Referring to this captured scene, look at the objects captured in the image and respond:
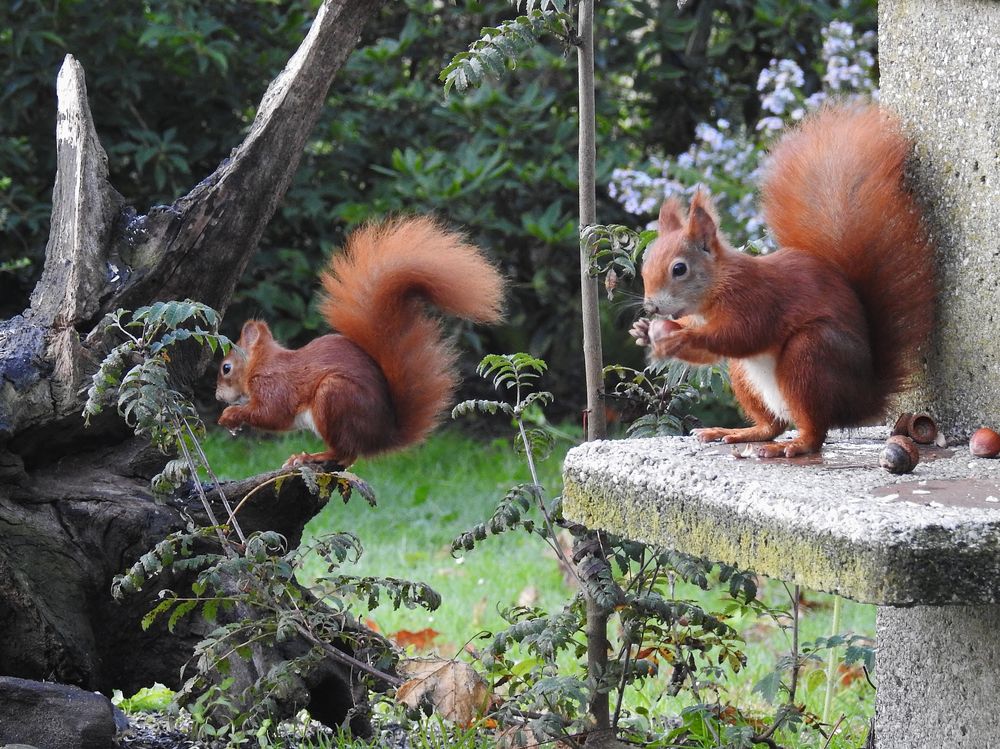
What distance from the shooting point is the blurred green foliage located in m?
4.78

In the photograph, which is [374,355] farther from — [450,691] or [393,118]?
[393,118]

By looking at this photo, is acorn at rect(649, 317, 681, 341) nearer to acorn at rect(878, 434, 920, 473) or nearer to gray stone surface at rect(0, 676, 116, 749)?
acorn at rect(878, 434, 920, 473)

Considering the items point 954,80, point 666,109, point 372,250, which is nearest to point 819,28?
point 666,109

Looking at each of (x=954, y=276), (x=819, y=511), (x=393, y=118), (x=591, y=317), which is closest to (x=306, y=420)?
(x=591, y=317)

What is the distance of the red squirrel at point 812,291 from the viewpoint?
5.43 ft

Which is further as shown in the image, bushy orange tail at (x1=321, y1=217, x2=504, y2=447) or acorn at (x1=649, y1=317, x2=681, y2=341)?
bushy orange tail at (x1=321, y1=217, x2=504, y2=447)

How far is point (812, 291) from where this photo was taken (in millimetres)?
1675

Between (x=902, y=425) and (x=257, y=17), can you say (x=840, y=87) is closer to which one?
(x=257, y=17)

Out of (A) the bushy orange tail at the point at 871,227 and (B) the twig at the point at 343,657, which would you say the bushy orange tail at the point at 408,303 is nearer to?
(B) the twig at the point at 343,657

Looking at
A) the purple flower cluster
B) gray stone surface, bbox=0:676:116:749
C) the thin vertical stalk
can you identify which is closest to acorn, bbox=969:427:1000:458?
the thin vertical stalk

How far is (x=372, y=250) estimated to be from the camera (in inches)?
96.6

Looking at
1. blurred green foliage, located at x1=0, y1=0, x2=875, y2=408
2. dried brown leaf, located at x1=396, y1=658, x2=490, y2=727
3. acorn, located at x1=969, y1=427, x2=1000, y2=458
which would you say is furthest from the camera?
blurred green foliage, located at x1=0, y1=0, x2=875, y2=408

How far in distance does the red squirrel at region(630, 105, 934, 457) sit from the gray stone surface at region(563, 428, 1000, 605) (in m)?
0.09

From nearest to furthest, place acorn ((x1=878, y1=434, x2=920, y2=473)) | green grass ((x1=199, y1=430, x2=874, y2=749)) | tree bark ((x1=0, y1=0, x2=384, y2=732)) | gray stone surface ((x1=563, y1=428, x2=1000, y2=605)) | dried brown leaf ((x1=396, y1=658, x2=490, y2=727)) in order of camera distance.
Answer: gray stone surface ((x1=563, y1=428, x2=1000, y2=605)) < acorn ((x1=878, y1=434, x2=920, y2=473)) < dried brown leaf ((x1=396, y1=658, x2=490, y2=727)) < tree bark ((x1=0, y1=0, x2=384, y2=732)) < green grass ((x1=199, y1=430, x2=874, y2=749))
